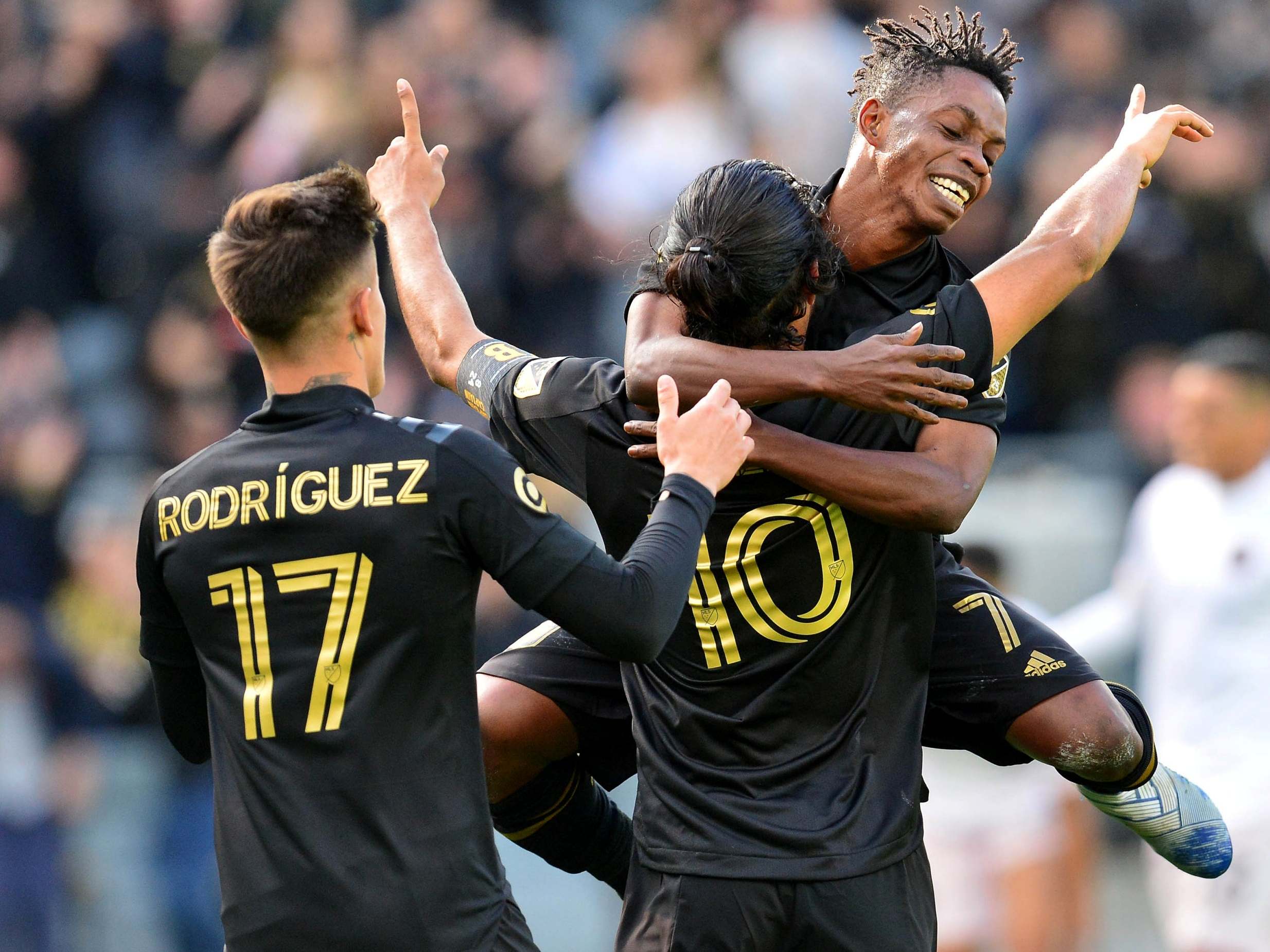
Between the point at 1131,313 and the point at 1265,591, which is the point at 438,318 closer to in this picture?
the point at 1265,591

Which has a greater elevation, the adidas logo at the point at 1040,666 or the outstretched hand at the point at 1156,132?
the outstretched hand at the point at 1156,132

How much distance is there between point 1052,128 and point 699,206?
6331 mm

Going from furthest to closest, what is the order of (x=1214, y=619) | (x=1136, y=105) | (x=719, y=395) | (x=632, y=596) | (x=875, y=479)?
1. (x=1214, y=619)
2. (x=1136, y=105)
3. (x=875, y=479)
4. (x=719, y=395)
5. (x=632, y=596)

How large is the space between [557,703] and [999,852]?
347 centimetres

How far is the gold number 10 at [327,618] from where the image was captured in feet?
9.46

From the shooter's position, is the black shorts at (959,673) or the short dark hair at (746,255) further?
the black shorts at (959,673)

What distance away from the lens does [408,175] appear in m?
3.99

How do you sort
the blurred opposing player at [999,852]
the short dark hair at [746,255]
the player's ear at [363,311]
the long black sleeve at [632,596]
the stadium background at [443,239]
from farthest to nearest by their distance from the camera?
1. the stadium background at [443,239]
2. the blurred opposing player at [999,852]
3. the short dark hair at [746,255]
4. the player's ear at [363,311]
5. the long black sleeve at [632,596]

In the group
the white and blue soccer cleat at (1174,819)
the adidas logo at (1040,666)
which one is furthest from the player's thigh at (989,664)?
the white and blue soccer cleat at (1174,819)

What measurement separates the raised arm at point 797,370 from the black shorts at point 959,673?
655mm

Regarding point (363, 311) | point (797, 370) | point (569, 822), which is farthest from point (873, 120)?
point (569, 822)

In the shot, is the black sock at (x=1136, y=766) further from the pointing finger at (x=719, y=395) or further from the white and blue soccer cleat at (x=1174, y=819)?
the pointing finger at (x=719, y=395)

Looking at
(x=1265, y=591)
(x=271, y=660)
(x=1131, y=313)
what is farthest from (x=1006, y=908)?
(x=271, y=660)

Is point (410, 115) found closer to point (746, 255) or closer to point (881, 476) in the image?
point (746, 255)
